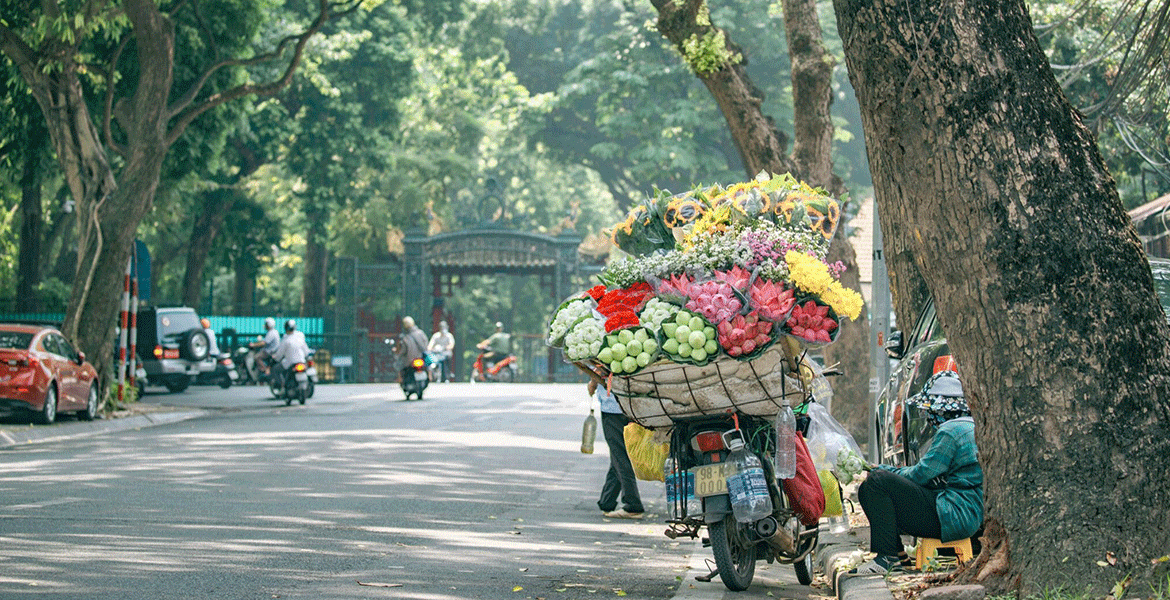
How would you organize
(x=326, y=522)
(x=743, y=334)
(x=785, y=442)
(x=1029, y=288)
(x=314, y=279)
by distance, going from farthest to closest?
(x=314, y=279) → (x=326, y=522) → (x=785, y=442) → (x=743, y=334) → (x=1029, y=288)

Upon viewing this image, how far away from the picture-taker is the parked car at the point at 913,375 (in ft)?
28.8

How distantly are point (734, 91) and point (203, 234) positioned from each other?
26.7 m

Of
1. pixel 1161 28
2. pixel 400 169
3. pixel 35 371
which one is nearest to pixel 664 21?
pixel 1161 28

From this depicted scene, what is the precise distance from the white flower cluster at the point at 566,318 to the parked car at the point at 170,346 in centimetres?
2263

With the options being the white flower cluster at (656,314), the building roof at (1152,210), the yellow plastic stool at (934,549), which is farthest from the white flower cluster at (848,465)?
the building roof at (1152,210)

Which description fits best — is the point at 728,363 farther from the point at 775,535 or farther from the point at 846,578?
the point at 846,578

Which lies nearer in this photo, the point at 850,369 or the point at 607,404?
the point at 607,404

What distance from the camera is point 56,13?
19891 millimetres

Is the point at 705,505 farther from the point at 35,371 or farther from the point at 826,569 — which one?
the point at 35,371

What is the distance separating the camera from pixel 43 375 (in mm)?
18359

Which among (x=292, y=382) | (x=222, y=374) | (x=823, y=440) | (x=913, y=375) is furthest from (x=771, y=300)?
(x=222, y=374)

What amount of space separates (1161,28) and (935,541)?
3933 millimetres

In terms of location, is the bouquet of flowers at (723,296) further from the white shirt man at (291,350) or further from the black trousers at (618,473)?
the white shirt man at (291,350)

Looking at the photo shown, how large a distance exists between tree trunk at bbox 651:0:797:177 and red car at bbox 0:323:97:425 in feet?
Answer: 30.8
